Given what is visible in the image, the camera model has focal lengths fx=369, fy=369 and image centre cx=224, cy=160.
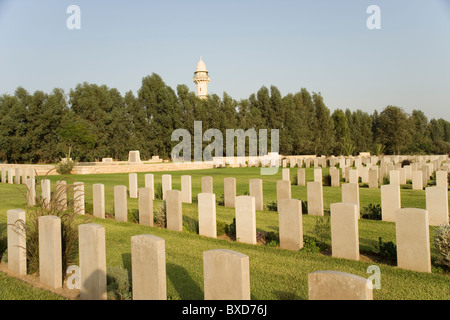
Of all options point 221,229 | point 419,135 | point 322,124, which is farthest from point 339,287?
point 419,135

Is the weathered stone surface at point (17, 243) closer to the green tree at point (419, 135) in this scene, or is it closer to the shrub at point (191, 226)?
the shrub at point (191, 226)

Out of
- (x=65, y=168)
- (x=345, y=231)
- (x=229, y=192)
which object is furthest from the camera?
(x=65, y=168)

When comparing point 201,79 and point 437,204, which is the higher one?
point 201,79

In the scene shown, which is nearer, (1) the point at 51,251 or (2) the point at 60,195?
(1) the point at 51,251

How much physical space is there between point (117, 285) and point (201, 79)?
67.2m

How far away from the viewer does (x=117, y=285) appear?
15.0ft

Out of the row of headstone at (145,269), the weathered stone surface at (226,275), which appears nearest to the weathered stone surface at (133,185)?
the row of headstone at (145,269)

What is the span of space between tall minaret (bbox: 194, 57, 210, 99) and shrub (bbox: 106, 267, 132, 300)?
65.9 meters

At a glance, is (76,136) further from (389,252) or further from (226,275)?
(226,275)

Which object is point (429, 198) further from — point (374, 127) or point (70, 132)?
point (374, 127)

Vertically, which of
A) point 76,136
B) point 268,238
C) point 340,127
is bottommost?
point 268,238

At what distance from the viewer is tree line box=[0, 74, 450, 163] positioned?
43.2 m

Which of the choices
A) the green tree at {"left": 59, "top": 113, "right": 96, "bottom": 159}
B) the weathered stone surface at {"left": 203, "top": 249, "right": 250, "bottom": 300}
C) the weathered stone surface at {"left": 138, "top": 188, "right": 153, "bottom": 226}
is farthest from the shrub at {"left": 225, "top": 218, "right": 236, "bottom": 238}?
the green tree at {"left": 59, "top": 113, "right": 96, "bottom": 159}

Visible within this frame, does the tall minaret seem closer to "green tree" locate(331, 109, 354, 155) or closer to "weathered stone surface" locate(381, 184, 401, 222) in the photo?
"green tree" locate(331, 109, 354, 155)
